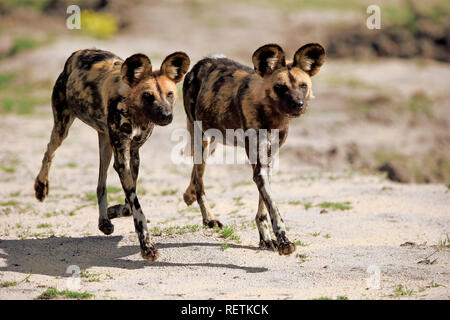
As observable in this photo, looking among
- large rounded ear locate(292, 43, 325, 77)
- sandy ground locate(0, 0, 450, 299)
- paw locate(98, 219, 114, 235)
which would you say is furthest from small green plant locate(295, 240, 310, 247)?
paw locate(98, 219, 114, 235)

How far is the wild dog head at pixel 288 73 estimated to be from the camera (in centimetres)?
532

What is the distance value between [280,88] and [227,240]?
152 centimetres

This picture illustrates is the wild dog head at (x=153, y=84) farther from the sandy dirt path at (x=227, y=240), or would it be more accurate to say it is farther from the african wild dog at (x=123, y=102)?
the sandy dirt path at (x=227, y=240)

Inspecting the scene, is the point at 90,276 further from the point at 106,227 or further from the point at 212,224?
the point at 212,224

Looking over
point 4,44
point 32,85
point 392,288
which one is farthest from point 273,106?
point 4,44

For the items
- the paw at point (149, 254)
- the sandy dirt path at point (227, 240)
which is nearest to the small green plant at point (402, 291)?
the sandy dirt path at point (227, 240)

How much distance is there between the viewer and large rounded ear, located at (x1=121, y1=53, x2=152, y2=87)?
5.26m

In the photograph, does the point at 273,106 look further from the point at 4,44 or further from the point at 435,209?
the point at 4,44

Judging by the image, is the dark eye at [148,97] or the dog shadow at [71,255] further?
the dog shadow at [71,255]

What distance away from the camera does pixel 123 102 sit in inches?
215

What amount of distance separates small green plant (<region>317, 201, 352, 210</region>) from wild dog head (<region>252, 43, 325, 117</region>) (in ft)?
7.46

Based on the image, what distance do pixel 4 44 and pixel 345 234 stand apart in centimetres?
1416
